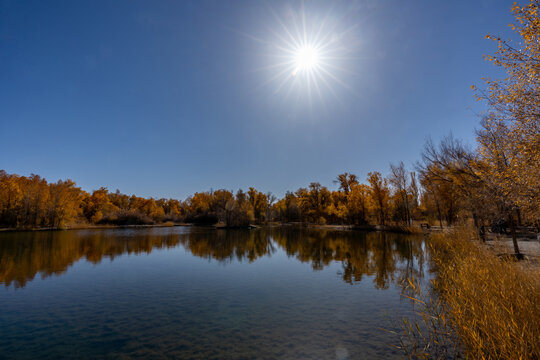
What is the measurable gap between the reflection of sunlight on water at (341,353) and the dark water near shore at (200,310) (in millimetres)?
23

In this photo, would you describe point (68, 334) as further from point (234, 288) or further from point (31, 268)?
point (31, 268)

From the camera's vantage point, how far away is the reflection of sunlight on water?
5.61 metres

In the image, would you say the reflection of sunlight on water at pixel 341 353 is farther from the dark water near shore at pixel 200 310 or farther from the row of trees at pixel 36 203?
the row of trees at pixel 36 203

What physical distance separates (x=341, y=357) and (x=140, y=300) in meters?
7.78

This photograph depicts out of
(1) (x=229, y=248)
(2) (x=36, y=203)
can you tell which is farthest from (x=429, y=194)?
(2) (x=36, y=203)

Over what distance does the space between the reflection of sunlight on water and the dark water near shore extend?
23 millimetres

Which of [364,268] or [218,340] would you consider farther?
[364,268]

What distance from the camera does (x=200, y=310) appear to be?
8.49 m

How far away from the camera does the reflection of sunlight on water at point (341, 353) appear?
561 cm

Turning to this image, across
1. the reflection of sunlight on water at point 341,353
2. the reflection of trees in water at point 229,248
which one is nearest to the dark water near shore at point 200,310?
the reflection of sunlight on water at point 341,353

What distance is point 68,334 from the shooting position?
6711 mm

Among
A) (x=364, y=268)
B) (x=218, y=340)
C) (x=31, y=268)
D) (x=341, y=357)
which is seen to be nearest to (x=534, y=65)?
(x=341, y=357)

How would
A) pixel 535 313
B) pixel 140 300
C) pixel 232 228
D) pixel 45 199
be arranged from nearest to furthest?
pixel 535 313, pixel 140 300, pixel 45 199, pixel 232 228

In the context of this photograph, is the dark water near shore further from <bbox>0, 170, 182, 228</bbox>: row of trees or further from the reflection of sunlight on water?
<bbox>0, 170, 182, 228</bbox>: row of trees
